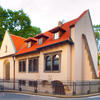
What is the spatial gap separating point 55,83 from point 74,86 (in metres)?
2.54

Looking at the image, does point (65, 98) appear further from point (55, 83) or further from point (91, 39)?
point (91, 39)

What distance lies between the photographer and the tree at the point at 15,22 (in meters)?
33.2

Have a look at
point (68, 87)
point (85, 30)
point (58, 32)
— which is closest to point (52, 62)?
point (68, 87)

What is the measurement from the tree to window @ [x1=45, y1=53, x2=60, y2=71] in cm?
2054

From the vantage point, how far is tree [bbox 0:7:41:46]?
33156mm

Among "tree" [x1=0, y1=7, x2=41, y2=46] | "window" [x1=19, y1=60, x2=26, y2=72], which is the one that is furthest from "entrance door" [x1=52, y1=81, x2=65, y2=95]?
"tree" [x1=0, y1=7, x2=41, y2=46]

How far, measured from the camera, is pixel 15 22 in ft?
117

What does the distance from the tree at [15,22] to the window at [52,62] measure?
2054 centimetres

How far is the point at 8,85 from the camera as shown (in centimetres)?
2241

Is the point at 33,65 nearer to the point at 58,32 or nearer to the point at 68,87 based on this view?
the point at 58,32

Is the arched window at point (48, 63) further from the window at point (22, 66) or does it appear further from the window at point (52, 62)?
the window at point (22, 66)

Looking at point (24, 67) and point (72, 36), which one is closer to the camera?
point (72, 36)

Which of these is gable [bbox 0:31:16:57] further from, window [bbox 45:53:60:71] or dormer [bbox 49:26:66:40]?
dormer [bbox 49:26:66:40]

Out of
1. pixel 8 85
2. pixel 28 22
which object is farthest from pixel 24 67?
pixel 28 22
